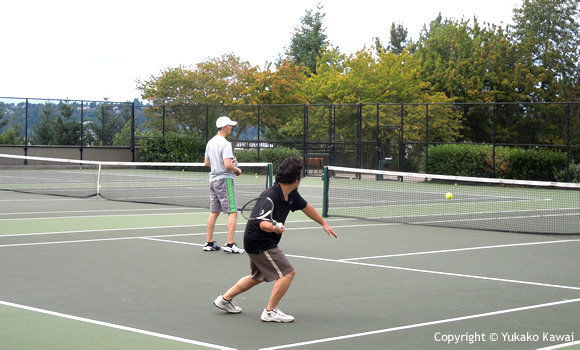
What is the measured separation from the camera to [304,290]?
24.3 feet

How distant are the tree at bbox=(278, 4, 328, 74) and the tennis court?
52204mm

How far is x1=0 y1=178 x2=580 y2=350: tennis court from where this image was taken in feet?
18.1

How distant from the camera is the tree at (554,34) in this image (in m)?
49.9

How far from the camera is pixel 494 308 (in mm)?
6609

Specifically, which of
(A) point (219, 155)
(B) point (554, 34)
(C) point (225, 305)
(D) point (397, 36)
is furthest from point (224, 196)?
(D) point (397, 36)

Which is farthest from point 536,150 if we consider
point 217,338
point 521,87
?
point 217,338

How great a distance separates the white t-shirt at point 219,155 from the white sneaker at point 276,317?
4.21 m

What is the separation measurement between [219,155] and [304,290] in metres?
3.23

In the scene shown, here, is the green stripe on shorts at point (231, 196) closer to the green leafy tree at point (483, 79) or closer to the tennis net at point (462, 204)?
the tennis net at point (462, 204)

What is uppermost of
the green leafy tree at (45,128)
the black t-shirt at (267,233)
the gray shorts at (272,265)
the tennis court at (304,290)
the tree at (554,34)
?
the tree at (554,34)

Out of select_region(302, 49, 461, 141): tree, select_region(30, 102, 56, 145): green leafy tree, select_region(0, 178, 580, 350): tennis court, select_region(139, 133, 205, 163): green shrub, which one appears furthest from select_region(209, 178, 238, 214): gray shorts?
select_region(30, 102, 56, 145): green leafy tree

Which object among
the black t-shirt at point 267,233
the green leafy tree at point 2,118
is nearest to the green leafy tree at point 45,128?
the green leafy tree at point 2,118

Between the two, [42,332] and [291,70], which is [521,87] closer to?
[291,70]

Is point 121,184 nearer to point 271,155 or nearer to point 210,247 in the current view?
point 271,155
